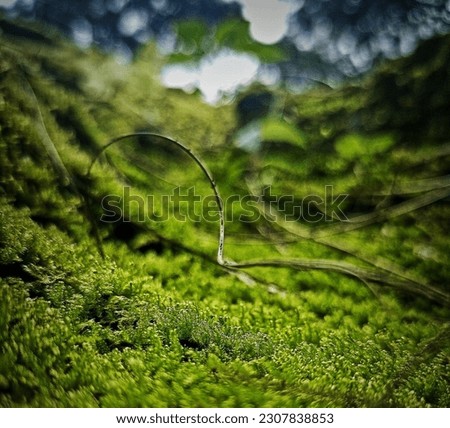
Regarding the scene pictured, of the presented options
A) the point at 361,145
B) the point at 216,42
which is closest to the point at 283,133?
the point at 361,145

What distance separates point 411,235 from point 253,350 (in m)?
0.63

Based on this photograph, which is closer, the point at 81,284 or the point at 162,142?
the point at 81,284

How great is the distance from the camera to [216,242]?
1568 millimetres

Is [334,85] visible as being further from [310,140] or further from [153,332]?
[153,332]

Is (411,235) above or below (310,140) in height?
below

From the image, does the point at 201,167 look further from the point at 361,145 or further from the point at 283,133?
the point at 361,145

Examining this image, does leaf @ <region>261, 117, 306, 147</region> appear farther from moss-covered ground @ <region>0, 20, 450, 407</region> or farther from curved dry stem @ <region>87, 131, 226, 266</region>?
curved dry stem @ <region>87, 131, 226, 266</region>

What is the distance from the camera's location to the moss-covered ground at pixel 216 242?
1.46 meters

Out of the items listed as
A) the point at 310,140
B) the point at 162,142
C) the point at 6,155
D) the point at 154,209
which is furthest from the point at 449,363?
the point at 6,155

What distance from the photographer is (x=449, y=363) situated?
149cm

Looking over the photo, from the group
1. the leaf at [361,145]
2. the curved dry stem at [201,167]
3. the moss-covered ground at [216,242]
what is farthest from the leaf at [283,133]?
the curved dry stem at [201,167]

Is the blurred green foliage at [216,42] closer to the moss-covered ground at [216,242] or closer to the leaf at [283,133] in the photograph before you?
the moss-covered ground at [216,242]

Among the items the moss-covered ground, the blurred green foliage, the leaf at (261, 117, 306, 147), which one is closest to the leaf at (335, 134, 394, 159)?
the moss-covered ground
